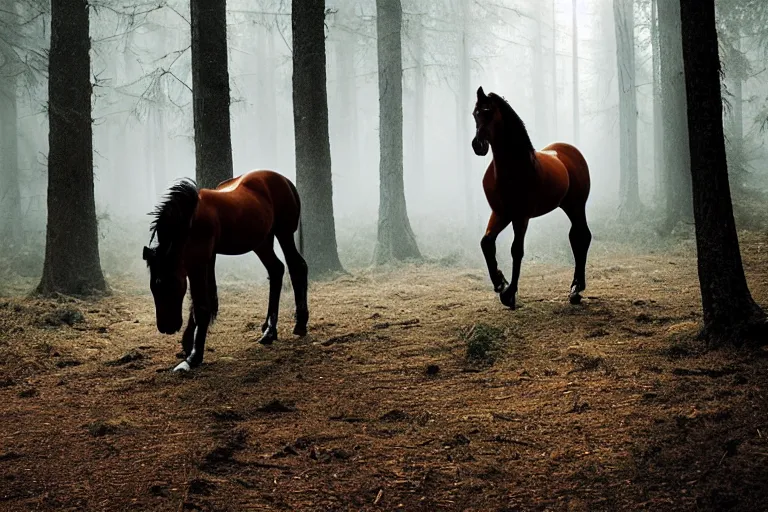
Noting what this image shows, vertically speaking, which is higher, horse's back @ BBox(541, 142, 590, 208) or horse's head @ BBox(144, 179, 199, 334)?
horse's back @ BBox(541, 142, 590, 208)

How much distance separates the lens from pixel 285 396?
4.95 metres

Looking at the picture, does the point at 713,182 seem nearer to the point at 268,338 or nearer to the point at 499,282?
the point at 499,282

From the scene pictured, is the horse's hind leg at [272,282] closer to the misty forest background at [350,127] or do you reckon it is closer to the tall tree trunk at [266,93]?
the misty forest background at [350,127]

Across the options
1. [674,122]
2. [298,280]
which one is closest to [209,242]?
[298,280]

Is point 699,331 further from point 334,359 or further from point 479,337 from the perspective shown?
point 334,359

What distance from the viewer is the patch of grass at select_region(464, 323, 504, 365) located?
568cm

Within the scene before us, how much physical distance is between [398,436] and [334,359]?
2182mm

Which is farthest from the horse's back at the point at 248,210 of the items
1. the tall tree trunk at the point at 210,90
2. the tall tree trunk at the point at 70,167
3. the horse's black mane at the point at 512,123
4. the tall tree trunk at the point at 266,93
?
the tall tree trunk at the point at 266,93

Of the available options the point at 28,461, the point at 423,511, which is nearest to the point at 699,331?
the point at 423,511

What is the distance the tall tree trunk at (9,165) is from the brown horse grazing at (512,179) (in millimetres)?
18079

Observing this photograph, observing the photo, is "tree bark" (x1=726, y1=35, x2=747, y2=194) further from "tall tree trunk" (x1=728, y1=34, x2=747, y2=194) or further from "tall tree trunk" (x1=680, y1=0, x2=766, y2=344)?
"tall tree trunk" (x1=680, y1=0, x2=766, y2=344)

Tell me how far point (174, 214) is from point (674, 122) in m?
14.2

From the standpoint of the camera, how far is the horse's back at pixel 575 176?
27.4 ft

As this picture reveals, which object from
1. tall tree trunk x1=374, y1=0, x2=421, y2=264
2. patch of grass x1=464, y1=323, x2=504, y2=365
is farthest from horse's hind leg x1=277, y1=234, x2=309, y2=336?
tall tree trunk x1=374, y1=0, x2=421, y2=264
